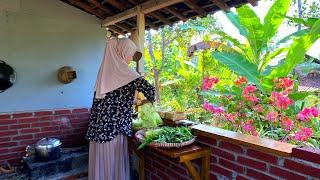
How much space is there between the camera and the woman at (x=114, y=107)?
245 cm

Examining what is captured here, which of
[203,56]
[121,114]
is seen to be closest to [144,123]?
[121,114]

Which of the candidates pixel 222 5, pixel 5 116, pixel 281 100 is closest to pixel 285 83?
pixel 281 100

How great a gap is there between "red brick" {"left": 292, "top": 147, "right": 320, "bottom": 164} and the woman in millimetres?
1288

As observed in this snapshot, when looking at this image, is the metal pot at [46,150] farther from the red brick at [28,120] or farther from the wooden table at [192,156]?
the wooden table at [192,156]

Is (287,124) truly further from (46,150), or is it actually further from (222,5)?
(46,150)

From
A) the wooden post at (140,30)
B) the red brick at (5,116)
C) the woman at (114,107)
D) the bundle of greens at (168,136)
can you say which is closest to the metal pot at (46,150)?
the red brick at (5,116)

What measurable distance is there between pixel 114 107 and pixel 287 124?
1433mm

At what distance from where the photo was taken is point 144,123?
258 centimetres

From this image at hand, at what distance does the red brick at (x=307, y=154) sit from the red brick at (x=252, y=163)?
0.24m

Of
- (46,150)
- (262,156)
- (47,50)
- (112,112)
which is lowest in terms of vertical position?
(46,150)

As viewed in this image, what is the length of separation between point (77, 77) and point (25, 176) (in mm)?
1350

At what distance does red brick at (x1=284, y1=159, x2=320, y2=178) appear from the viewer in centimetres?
138

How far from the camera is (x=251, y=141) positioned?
5.60 ft

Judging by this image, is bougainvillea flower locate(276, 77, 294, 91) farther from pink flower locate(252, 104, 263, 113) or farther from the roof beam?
the roof beam
